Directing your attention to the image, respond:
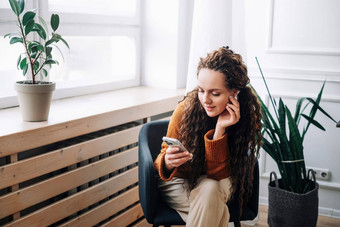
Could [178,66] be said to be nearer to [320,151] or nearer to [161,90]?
[161,90]

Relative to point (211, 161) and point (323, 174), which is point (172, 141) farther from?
point (323, 174)

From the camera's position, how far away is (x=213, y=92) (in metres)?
1.92

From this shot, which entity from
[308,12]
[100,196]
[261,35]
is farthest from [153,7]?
[100,196]

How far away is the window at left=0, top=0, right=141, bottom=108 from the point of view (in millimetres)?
2418

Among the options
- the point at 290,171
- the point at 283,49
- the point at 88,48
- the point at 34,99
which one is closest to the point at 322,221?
the point at 290,171

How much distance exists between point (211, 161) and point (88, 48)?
1321mm

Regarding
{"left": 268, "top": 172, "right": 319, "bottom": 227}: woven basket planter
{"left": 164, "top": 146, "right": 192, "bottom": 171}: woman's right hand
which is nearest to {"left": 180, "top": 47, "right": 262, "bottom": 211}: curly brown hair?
{"left": 164, "top": 146, "right": 192, "bottom": 171}: woman's right hand

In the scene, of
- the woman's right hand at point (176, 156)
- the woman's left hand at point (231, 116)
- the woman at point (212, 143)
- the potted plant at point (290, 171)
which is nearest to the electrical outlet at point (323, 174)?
the potted plant at point (290, 171)

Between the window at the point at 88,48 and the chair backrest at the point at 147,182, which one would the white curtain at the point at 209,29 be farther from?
the chair backrest at the point at 147,182

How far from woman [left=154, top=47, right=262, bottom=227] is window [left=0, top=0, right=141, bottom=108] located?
2.62 ft

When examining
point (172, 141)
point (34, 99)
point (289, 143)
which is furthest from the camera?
point (289, 143)

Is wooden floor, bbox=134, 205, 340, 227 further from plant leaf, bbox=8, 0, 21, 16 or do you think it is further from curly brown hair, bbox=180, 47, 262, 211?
plant leaf, bbox=8, 0, 21, 16

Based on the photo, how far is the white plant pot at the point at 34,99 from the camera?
2070 mm

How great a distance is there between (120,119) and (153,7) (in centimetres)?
111
